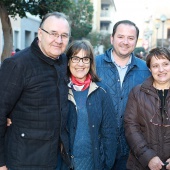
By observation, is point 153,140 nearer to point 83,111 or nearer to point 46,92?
point 83,111

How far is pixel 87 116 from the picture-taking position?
3.72 meters

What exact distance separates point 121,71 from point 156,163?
143 centimetres

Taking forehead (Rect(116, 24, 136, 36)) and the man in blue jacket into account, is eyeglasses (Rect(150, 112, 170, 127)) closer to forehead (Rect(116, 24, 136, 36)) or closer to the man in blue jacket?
the man in blue jacket

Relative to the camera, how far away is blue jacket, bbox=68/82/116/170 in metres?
3.69

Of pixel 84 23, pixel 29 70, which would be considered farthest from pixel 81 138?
pixel 84 23

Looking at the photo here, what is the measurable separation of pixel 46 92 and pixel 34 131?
0.38 m

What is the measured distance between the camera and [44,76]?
10.8 feet

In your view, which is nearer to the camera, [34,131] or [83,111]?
[34,131]

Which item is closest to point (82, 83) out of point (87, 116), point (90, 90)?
point (90, 90)

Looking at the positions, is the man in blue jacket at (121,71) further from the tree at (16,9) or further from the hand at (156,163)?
the tree at (16,9)

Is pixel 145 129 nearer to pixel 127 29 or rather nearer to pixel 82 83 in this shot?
pixel 82 83

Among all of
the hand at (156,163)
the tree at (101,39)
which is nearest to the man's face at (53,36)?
the hand at (156,163)

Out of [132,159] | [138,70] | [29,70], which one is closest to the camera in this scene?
[29,70]

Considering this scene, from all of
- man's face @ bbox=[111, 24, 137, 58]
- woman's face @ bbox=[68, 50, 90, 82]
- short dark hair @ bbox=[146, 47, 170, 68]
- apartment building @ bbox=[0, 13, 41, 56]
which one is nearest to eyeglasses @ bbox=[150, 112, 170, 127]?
short dark hair @ bbox=[146, 47, 170, 68]
